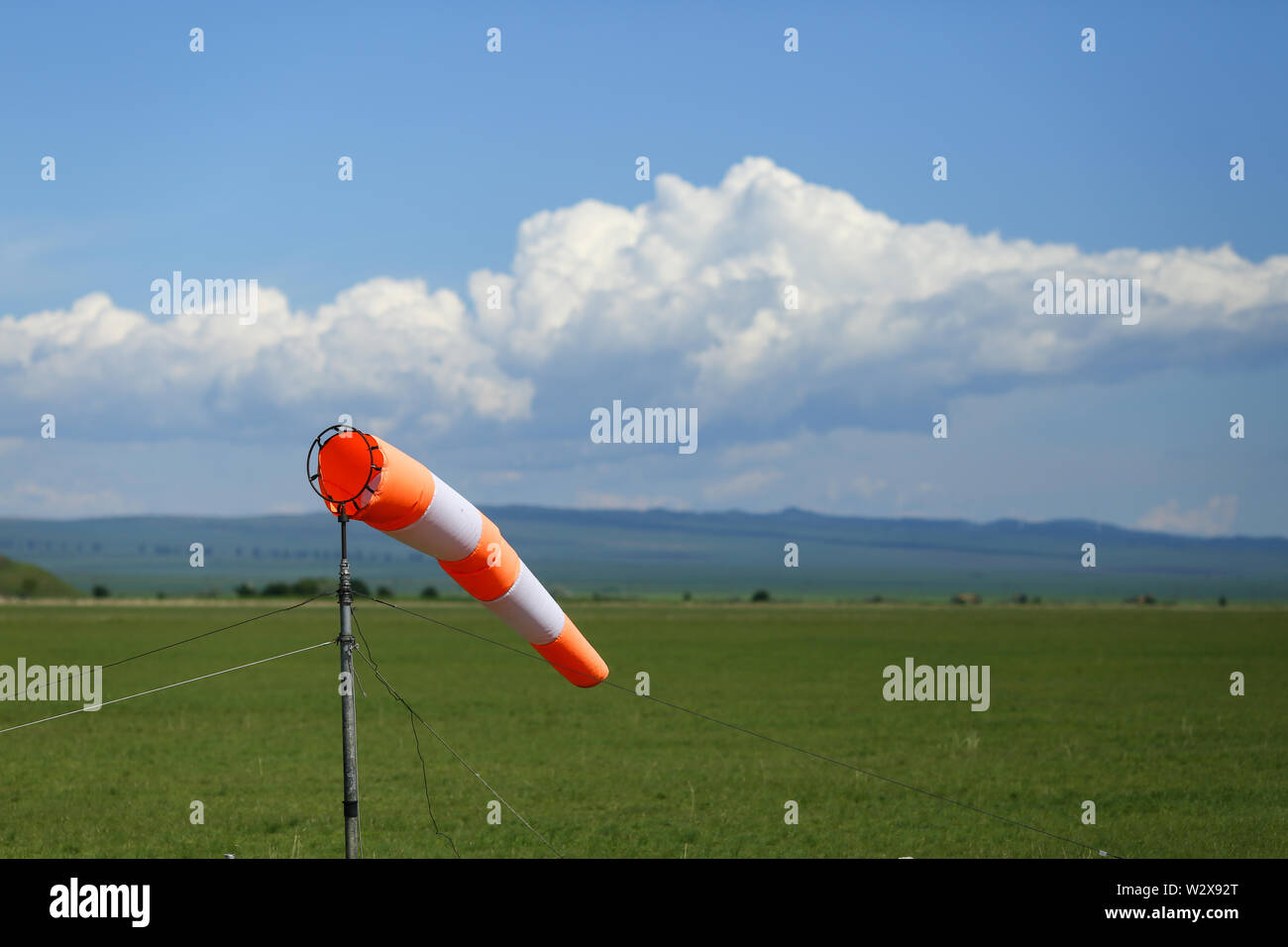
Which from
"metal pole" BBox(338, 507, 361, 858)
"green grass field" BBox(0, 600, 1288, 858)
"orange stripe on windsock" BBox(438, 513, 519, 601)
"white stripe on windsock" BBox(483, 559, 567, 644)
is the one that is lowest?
"green grass field" BBox(0, 600, 1288, 858)

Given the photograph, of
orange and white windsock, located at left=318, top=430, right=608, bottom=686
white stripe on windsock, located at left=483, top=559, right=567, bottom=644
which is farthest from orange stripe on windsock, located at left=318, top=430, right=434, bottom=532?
white stripe on windsock, located at left=483, top=559, right=567, bottom=644

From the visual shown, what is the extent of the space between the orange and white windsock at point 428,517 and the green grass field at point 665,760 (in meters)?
7.59

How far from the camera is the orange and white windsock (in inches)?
318

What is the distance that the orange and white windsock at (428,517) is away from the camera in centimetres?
807

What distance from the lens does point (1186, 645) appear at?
58281 millimetres

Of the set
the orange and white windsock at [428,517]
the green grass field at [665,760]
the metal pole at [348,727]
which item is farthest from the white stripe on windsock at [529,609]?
the green grass field at [665,760]

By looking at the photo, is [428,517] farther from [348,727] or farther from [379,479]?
[348,727]

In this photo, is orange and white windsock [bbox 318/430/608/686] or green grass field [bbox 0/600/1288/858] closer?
orange and white windsock [bbox 318/430/608/686]

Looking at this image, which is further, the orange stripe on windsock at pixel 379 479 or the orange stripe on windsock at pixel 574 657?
the orange stripe on windsock at pixel 574 657

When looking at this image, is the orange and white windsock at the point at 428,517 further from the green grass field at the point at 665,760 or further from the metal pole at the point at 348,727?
the green grass field at the point at 665,760

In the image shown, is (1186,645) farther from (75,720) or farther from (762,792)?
(75,720)

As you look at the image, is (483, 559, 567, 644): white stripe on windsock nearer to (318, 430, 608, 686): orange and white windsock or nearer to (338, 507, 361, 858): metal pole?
(318, 430, 608, 686): orange and white windsock
